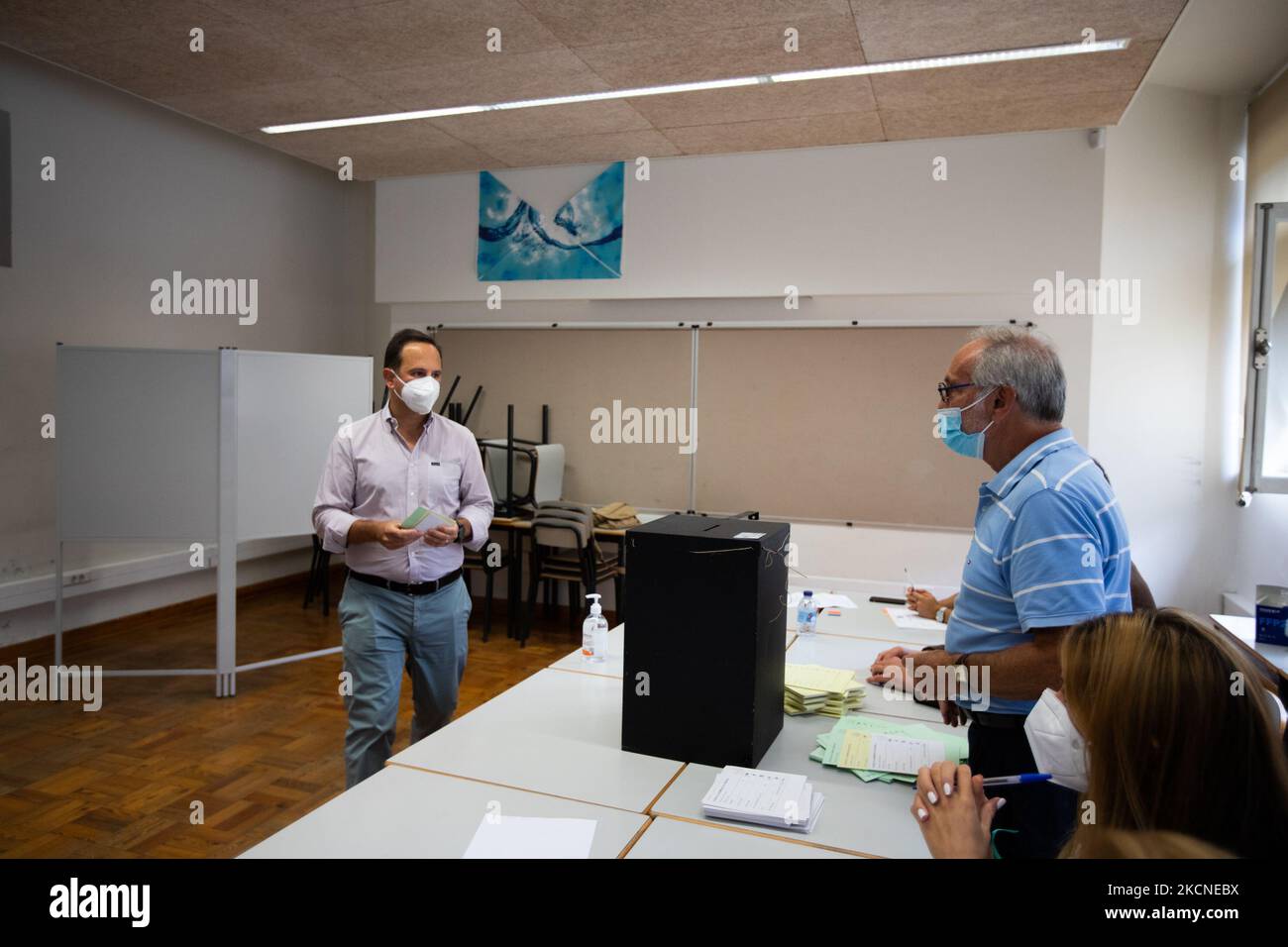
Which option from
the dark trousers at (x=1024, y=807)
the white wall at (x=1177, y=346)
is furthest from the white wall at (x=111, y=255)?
the white wall at (x=1177, y=346)

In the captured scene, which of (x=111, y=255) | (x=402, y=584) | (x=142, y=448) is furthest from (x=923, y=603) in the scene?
(x=111, y=255)

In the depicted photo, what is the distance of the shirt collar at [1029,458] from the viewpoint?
1.81 m

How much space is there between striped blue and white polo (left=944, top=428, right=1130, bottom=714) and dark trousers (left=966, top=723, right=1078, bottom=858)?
8cm

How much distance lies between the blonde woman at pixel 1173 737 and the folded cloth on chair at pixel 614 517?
452 centimetres

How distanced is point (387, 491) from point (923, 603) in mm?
1834

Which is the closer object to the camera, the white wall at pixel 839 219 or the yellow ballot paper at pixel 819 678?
the yellow ballot paper at pixel 819 678

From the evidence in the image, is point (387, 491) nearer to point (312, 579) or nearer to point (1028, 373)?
point (1028, 373)

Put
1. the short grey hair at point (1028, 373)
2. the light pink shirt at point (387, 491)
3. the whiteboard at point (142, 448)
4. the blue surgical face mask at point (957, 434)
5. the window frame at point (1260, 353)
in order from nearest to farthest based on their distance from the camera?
the short grey hair at point (1028, 373)
the blue surgical face mask at point (957, 434)
the light pink shirt at point (387, 491)
the whiteboard at point (142, 448)
the window frame at point (1260, 353)

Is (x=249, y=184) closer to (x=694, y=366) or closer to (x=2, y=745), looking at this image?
(x=694, y=366)

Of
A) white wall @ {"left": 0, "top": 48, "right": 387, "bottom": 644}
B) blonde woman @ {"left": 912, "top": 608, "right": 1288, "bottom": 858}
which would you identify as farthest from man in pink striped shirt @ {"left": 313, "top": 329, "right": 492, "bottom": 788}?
white wall @ {"left": 0, "top": 48, "right": 387, "bottom": 644}

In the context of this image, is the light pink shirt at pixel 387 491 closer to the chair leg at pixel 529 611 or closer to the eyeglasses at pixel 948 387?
the eyeglasses at pixel 948 387

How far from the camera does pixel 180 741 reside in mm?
3816
